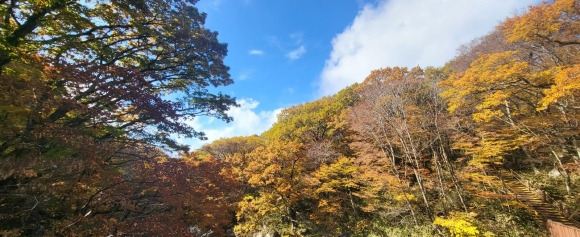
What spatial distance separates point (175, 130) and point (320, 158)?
10.4m

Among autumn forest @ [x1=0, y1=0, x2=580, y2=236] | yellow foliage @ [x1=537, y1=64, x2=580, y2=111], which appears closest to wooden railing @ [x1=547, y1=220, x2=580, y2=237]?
autumn forest @ [x1=0, y1=0, x2=580, y2=236]

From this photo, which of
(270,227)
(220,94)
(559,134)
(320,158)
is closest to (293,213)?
(270,227)

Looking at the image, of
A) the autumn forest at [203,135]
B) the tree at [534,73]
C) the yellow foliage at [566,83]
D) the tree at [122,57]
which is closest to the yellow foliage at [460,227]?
the autumn forest at [203,135]

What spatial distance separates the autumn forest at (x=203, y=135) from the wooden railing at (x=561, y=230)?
43 centimetres

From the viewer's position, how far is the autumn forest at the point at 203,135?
5660 mm

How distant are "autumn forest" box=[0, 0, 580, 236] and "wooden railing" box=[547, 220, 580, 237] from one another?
1.42 feet

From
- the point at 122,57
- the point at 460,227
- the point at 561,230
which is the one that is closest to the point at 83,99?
the point at 122,57

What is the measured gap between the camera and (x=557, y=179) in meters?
14.0

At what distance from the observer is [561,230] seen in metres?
9.37

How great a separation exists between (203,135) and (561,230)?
13.7 m

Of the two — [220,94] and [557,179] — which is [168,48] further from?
[557,179]

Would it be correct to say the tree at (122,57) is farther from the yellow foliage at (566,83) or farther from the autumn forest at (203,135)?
the yellow foliage at (566,83)

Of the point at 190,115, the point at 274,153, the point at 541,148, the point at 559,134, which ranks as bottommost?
the point at 541,148

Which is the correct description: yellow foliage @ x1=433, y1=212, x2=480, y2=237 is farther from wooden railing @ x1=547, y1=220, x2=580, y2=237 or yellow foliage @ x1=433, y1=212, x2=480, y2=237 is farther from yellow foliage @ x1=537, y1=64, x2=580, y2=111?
yellow foliage @ x1=537, y1=64, x2=580, y2=111
